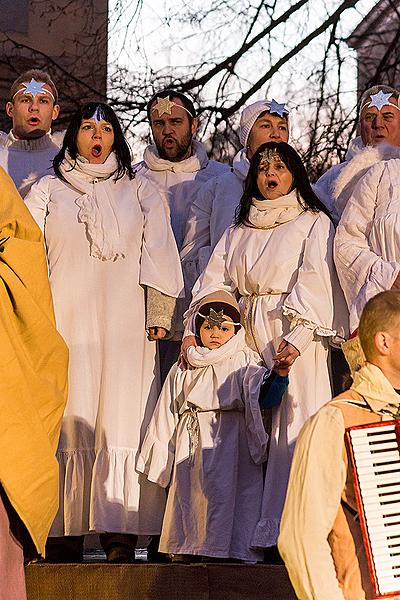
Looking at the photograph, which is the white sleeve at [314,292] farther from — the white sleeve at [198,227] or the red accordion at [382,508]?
the red accordion at [382,508]

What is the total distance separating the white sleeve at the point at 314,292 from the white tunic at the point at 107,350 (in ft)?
2.39

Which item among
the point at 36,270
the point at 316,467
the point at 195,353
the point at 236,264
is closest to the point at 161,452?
the point at 195,353

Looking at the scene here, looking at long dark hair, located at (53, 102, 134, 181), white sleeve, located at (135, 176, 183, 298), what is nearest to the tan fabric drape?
white sleeve, located at (135, 176, 183, 298)

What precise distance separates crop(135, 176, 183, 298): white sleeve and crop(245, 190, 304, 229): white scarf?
487 millimetres

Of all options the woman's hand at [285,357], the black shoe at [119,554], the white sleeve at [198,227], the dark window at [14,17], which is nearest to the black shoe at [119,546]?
the black shoe at [119,554]

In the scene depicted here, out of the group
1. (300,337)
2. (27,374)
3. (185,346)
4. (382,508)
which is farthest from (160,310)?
(382,508)

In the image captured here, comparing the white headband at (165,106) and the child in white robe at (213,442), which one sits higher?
the white headband at (165,106)

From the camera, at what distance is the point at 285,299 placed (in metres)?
6.58

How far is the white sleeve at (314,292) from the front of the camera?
6441 millimetres

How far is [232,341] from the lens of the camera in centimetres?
654

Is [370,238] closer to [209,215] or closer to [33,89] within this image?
[209,215]

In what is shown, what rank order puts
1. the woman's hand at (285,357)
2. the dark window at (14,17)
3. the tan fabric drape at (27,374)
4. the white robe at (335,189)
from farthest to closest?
the dark window at (14,17)
the white robe at (335,189)
the woman's hand at (285,357)
the tan fabric drape at (27,374)

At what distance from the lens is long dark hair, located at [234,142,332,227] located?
6777 millimetres

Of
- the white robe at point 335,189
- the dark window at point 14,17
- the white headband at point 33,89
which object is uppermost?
the dark window at point 14,17
